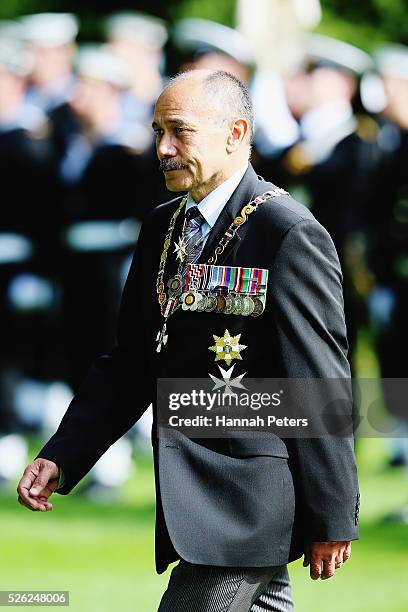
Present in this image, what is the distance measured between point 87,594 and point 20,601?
0.72 metres

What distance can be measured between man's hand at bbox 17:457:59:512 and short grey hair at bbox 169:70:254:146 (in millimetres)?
960

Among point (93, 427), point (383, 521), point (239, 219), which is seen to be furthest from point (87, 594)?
point (239, 219)

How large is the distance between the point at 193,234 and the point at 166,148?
231 millimetres

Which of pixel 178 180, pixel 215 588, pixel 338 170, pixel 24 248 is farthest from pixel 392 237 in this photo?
pixel 215 588

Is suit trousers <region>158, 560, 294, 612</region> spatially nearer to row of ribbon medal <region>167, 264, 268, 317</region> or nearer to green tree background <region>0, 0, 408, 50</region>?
row of ribbon medal <region>167, 264, 268, 317</region>

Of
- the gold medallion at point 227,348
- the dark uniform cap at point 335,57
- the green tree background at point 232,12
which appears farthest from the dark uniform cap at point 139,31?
the gold medallion at point 227,348

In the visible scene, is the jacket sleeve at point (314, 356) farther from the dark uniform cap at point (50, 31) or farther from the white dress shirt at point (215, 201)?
Result: the dark uniform cap at point (50, 31)

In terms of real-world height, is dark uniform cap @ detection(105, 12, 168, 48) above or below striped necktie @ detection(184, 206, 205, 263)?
above

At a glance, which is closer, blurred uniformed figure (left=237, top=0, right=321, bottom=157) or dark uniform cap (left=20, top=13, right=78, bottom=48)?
blurred uniformed figure (left=237, top=0, right=321, bottom=157)

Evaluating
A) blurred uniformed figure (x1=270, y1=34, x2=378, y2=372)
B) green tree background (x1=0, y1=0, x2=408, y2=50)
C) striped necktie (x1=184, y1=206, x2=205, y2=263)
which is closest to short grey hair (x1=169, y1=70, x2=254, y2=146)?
striped necktie (x1=184, y1=206, x2=205, y2=263)

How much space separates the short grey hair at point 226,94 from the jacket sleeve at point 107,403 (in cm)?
45

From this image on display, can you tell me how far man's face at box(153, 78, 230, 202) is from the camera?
13.0 feet

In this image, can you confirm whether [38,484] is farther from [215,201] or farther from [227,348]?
[215,201]

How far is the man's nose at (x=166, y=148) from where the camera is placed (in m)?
3.97
